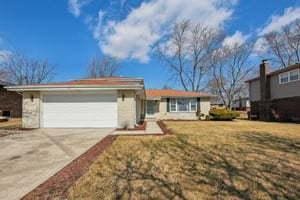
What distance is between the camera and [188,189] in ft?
14.6

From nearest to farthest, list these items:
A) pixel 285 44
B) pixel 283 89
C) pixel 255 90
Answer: pixel 283 89 → pixel 255 90 → pixel 285 44

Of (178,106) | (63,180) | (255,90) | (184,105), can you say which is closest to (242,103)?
(255,90)

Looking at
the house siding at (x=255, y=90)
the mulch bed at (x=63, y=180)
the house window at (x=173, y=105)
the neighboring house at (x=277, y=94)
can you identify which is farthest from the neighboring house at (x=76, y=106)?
the house siding at (x=255, y=90)

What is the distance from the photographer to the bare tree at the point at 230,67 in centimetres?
4284

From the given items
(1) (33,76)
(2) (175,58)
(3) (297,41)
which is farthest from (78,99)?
(3) (297,41)

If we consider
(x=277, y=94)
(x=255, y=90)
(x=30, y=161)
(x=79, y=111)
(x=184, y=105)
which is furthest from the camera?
(x=255, y=90)

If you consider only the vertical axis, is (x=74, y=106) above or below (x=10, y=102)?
below

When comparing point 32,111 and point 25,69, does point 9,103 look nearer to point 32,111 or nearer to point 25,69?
point 32,111

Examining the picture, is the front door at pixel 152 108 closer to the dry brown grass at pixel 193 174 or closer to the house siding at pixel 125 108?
the house siding at pixel 125 108

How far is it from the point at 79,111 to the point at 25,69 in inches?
1366

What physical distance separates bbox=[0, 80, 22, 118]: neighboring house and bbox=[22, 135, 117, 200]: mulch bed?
21746mm

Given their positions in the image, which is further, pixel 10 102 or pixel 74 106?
pixel 10 102

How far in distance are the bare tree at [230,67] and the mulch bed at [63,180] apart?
3923cm

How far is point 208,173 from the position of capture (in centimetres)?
548
